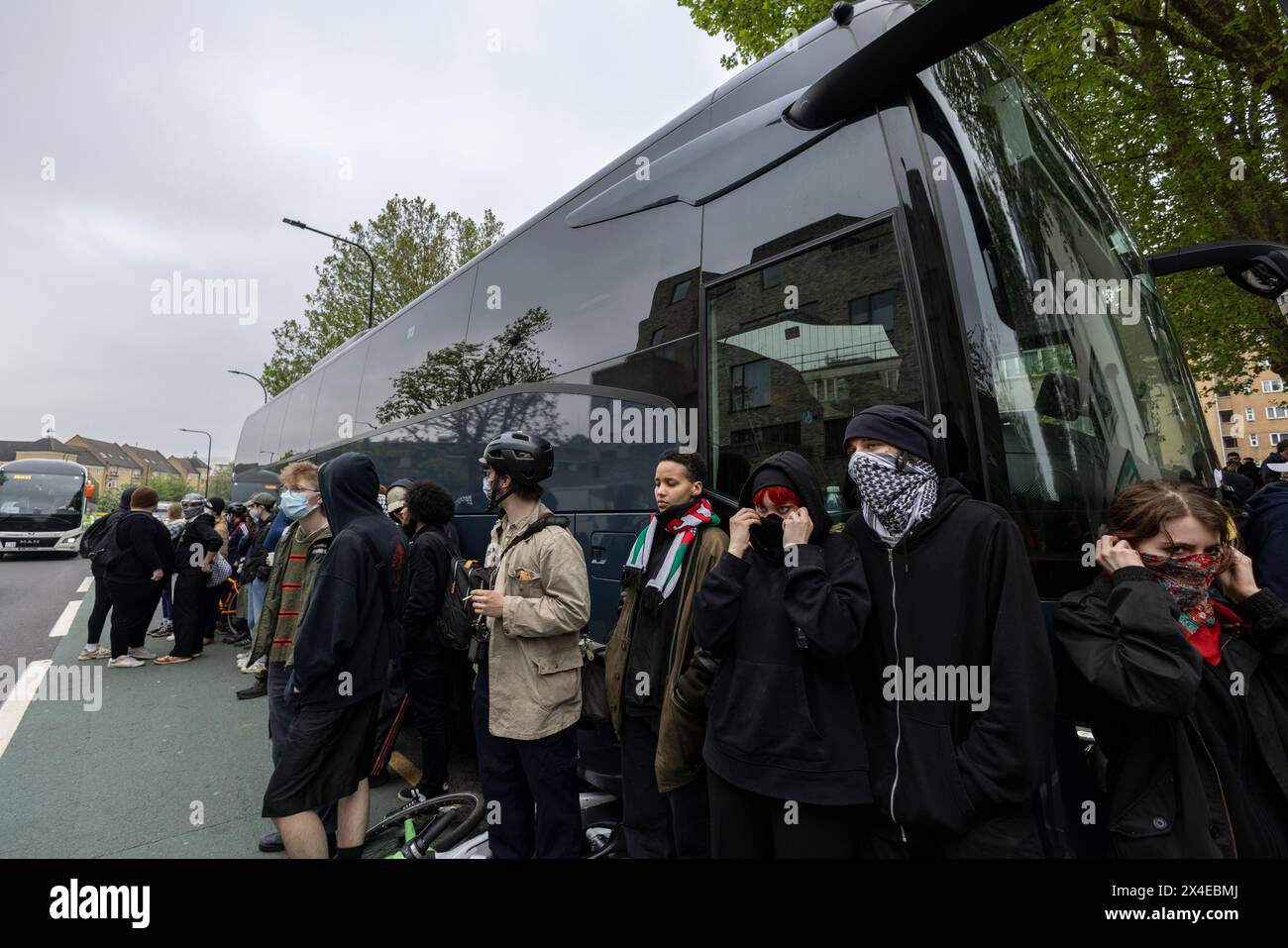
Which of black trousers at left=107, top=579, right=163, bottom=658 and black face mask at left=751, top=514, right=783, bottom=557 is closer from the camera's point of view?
black face mask at left=751, top=514, right=783, bottom=557

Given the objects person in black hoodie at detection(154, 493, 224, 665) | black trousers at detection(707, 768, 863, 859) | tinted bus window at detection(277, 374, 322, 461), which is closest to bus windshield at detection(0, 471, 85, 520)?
tinted bus window at detection(277, 374, 322, 461)

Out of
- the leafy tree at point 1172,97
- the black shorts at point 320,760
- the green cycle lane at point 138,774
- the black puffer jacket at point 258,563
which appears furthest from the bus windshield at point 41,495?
the black shorts at point 320,760

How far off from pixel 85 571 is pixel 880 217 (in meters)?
23.4

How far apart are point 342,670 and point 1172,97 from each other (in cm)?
1196

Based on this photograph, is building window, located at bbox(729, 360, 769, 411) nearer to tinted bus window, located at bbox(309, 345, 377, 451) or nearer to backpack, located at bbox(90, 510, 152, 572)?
tinted bus window, located at bbox(309, 345, 377, 451)

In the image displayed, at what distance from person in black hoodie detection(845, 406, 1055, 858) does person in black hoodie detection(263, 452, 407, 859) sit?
2283 mm

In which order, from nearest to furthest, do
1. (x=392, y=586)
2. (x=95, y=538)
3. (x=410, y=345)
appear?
(x=392, y=586) < (x=410, y=345) < (x=95, y=538)

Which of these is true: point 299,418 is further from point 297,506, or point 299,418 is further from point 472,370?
point 297,506

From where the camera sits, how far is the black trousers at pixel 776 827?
1.97 m

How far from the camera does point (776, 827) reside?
6.72 ft

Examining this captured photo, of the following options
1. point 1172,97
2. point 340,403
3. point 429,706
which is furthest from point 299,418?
point 1172,97

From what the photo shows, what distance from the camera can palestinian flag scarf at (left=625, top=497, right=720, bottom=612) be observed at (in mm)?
2770

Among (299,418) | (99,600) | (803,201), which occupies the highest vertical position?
(299,418)

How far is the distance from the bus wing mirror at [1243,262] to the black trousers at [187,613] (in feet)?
32.5
